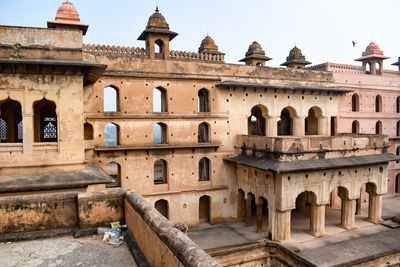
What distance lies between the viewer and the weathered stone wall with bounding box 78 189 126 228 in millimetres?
7031

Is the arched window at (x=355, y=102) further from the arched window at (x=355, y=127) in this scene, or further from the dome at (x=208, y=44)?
the dome at (x=208, y=44)

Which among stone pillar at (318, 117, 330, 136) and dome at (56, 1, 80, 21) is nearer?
dome at (56, 1, 80, 21)

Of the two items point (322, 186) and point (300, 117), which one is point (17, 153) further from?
point (300, 117)

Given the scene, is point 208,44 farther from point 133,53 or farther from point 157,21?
point 133,53

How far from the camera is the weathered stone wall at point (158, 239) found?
12.8ft

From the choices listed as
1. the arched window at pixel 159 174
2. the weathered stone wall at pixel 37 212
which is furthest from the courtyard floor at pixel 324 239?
the weathered stone wall at pixel 37 212

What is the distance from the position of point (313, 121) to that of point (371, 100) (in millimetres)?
5531

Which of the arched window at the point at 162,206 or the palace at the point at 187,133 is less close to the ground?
the palace at the point at 187,133

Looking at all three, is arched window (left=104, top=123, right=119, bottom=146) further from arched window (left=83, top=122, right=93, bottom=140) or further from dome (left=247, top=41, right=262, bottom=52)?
dome (left=247, top=41, right=262, bottom=52)

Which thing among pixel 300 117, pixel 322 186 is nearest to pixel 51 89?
pixel 322 186

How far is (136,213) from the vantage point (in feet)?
20.5

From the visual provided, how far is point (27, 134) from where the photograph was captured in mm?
11656

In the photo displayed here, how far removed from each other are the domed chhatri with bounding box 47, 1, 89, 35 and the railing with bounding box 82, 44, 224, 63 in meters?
1.51

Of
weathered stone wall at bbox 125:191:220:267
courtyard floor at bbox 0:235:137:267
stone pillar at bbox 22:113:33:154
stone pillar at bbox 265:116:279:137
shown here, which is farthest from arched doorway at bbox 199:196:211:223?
courtyard floor at bbox 0:235:137:267
